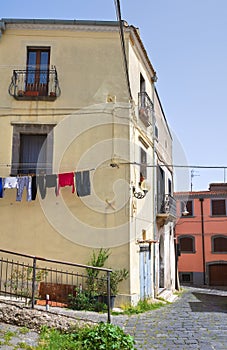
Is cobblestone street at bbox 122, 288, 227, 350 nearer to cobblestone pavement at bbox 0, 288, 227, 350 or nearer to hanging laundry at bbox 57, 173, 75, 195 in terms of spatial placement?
cobblestone pavement at bbox 0, 288, 227, 350

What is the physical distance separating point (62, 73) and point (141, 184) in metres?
4.41

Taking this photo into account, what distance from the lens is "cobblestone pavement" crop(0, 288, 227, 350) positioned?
263 inches

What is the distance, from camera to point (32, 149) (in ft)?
37.5

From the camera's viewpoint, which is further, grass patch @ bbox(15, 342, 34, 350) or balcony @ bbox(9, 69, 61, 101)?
balcony @ bbox(9, 69, 61, 101)

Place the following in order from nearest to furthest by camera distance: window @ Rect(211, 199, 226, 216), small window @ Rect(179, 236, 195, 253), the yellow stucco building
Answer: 1. the yellow stucco building
2. window @ Rect(211, 199, 226, 216)
3. small window @ Rect(179, 236, 195, 253)

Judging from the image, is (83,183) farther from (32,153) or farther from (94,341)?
(94,341)

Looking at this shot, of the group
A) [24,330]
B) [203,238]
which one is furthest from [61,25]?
[203,238]

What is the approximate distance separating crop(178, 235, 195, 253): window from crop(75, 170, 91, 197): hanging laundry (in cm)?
2127

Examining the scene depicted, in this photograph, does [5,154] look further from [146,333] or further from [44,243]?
[146,333]

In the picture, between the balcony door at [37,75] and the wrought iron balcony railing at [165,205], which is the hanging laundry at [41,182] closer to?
the balcony door at [37,75]

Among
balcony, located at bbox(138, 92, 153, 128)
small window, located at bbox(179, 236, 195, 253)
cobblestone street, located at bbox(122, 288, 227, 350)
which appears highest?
balcony, located at bbox(138, 92, 153, 128)

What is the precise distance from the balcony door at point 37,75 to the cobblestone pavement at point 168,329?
6.63m

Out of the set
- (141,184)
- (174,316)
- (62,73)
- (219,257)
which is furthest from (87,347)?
(219,257)

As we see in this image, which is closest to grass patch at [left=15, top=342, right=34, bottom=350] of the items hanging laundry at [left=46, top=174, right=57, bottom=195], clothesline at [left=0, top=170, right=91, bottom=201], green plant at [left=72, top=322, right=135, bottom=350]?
green plant at [left=72, top=322, right=135, bottom=350]
